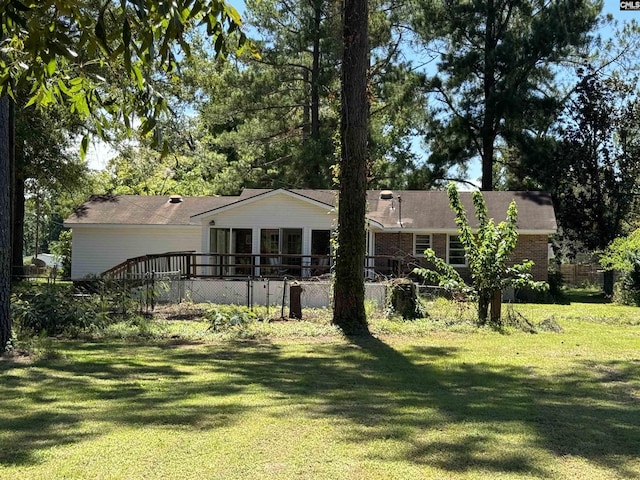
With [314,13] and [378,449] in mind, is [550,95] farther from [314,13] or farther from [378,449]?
[378,449]

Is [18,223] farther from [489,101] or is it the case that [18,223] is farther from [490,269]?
[490,269]

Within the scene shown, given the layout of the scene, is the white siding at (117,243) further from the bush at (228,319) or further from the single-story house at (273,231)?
the bush at (228,319)

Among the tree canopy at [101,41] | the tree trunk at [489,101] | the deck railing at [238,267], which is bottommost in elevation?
the deck railing at [238,267]

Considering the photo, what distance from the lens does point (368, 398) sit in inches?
285

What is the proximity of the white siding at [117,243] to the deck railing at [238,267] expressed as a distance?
136 inches

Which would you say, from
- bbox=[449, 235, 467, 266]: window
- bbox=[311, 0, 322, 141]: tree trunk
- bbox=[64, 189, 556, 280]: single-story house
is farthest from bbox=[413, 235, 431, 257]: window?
bbox=[311, 0, 322, 141]: tree trunk

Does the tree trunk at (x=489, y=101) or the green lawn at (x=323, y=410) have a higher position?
the tree trunk at (x=489, y=101)

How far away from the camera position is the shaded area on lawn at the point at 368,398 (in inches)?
207

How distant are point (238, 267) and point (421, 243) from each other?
26.2ft

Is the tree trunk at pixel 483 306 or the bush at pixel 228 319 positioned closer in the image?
the bush at pixel 228 319

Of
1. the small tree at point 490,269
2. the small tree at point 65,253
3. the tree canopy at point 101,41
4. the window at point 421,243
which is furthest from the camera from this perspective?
the small tree at point 65,253

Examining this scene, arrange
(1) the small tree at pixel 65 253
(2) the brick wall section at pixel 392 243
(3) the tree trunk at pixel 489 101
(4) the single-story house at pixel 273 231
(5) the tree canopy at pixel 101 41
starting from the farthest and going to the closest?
(1) the small tree at pixel 65 253 → (3) the tree trunk at pixel 489 101 → (2) the brick wall section at pixel 392 243 → (4) the single-story house at pixel 273 231 → (5) the tree canopy at pixel 101 41

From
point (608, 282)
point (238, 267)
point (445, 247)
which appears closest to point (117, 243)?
point (238, 267)

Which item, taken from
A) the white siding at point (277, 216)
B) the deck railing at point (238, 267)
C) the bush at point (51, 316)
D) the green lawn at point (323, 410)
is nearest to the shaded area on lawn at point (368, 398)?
the green lawn at point (323, 410)
